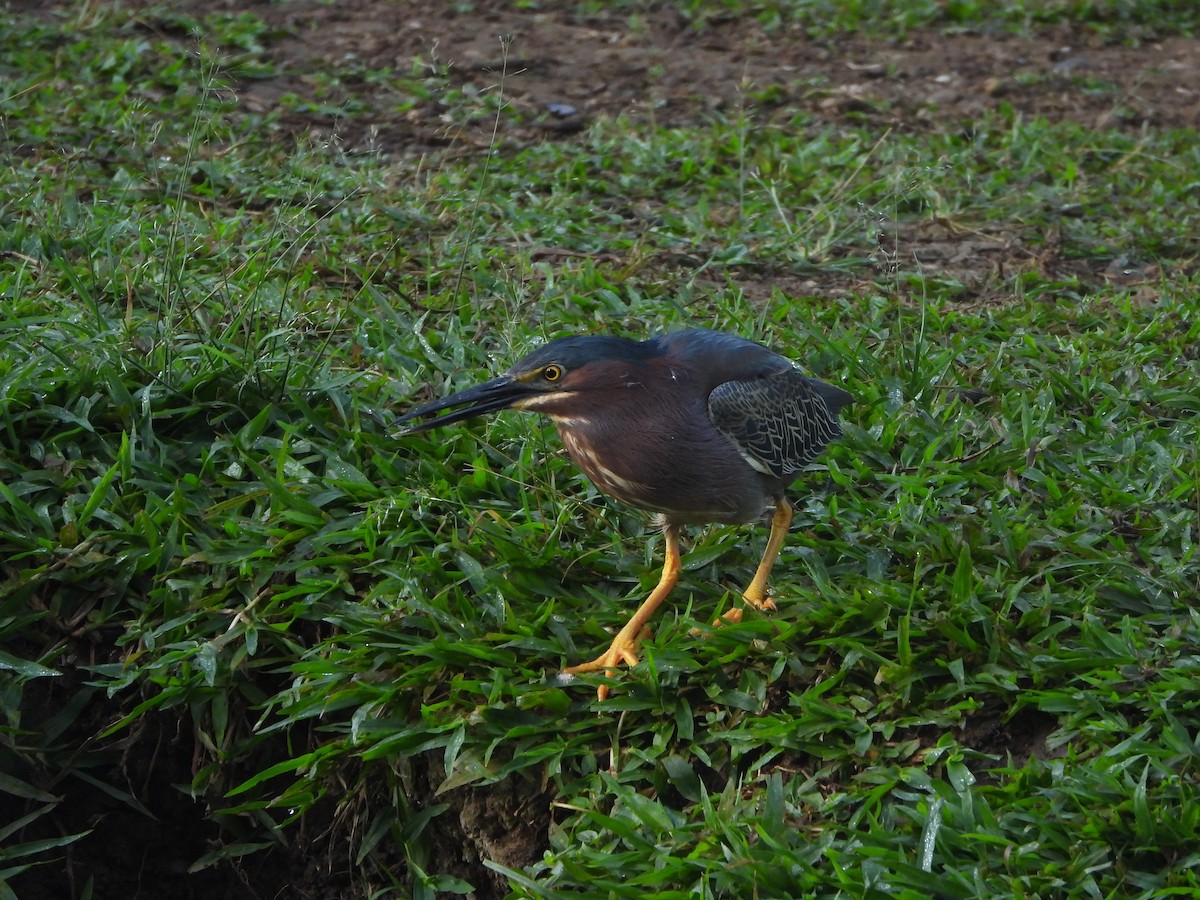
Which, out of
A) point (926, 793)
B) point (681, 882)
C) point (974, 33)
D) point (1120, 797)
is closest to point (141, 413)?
point (681, 882)

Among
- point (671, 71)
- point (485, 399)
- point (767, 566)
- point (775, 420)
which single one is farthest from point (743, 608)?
point (671, 71)

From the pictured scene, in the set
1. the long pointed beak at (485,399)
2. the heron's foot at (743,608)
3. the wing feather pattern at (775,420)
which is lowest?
the heron's foot at (743,608)

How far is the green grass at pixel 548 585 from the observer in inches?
132

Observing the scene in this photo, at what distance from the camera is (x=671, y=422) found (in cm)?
371

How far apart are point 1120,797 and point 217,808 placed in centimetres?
235

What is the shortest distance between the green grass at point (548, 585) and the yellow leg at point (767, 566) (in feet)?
0.18

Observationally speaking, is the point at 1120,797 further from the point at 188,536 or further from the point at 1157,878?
the point at 188,536

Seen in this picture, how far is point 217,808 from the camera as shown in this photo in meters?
3.88

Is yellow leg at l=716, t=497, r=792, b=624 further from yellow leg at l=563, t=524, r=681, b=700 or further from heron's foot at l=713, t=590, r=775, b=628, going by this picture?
yellow leg at l=563, t=524, r=681, b=700

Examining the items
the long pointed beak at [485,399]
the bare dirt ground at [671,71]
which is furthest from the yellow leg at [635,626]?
the bare dirt ground at [671,71]

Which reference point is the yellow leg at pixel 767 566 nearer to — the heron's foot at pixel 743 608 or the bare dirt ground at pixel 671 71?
the heron's foot at pixel 743 608

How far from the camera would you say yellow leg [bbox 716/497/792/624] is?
3.91 m

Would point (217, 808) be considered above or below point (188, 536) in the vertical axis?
below

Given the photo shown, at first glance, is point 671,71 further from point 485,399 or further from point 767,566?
point 485,399
